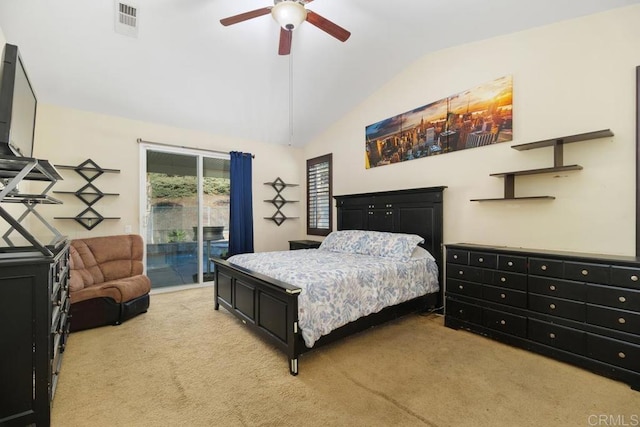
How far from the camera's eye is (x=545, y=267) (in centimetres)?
248

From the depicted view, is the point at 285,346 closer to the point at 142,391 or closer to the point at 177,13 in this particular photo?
the point at 142,391

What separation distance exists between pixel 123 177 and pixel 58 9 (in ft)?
6.84

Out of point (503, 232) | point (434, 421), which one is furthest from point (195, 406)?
point (503, 232)

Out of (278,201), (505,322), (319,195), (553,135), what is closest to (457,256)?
(505,322)

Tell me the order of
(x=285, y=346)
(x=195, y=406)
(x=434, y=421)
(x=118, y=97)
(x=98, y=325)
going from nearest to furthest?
1. (x=434, y=421)
2. (x=195, y=406)
3. (x=285, y=346)
4. (x=98, y=325)
5. (x=118, y=97)

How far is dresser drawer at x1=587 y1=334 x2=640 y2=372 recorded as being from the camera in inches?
80.1

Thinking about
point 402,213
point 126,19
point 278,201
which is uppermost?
point 126,19

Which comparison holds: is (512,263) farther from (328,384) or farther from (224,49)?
(224,49)

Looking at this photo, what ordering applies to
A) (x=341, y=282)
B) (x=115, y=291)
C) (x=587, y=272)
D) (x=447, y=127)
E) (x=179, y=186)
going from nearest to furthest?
(x=587, y=272) → (x=341, y=282) → (x=115, y=291) → (x=447, y=127) → (x=179, y=186)

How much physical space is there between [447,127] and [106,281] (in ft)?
15.3

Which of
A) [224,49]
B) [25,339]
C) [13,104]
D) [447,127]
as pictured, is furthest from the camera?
[447,127]

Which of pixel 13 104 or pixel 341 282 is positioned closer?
pixel 13 104

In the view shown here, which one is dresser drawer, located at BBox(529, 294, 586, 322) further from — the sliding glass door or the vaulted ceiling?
the sliding glass door

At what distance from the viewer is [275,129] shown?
5211 mm
